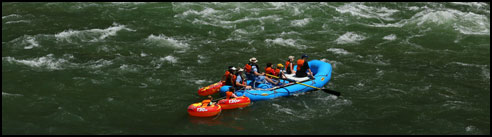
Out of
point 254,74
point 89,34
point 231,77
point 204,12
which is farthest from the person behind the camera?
point 204,12

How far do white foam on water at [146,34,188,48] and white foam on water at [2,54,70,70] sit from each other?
333 centimetres

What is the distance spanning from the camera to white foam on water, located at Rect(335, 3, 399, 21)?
22.9 metres

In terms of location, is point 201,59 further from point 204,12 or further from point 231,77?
point 204,12

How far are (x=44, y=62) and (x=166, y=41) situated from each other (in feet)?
13.5

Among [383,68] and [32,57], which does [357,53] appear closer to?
[383,68]

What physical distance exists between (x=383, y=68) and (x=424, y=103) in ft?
9.61

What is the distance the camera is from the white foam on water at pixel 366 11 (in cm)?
2290

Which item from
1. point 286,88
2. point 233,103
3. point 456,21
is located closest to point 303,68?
point 286,88

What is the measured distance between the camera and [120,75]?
15867 millimetres

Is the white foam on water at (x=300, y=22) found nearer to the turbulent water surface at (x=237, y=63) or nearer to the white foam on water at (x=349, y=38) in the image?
the turbulent water surface at (x=237, y=63)

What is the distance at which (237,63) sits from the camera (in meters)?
17.4

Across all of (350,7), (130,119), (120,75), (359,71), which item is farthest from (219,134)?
(350,7)

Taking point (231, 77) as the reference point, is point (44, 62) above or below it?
above

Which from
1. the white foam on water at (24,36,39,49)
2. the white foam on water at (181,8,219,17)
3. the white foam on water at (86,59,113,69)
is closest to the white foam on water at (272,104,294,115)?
the white foam on water at (86,59,113,69)
